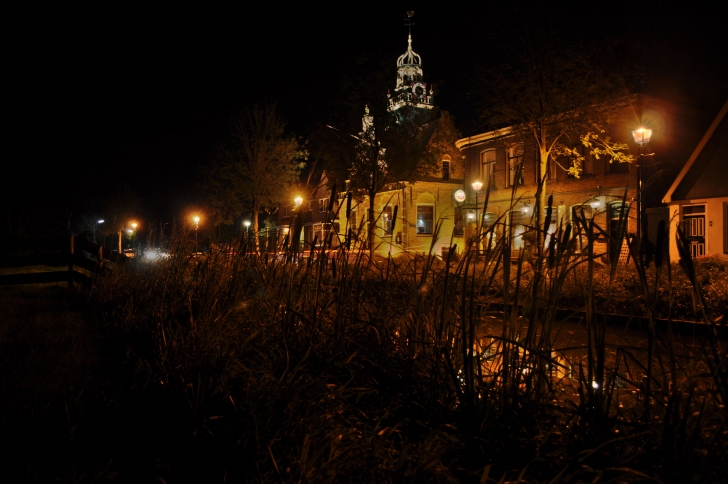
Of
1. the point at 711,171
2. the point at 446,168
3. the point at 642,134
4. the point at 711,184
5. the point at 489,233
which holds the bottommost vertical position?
the point at 489,233

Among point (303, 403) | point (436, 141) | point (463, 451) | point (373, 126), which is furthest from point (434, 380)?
point (436, 141)

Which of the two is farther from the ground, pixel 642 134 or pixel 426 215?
pixel 642 134

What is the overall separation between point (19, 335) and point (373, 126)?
18464 mm

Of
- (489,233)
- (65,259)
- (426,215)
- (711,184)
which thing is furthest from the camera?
(426,215)

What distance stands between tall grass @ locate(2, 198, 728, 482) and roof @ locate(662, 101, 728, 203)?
61.1ft

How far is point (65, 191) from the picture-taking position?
93.3 ft

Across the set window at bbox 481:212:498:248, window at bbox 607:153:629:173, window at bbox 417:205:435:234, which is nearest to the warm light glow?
window at bbox 607:153:629:173

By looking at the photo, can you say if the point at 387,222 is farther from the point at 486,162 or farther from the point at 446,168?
the point at 446,168

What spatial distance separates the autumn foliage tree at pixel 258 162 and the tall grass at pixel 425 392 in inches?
1085

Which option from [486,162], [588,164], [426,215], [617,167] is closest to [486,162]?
[486,162]

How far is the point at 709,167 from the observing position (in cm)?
1925

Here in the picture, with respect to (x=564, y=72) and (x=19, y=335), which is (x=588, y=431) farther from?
(x=564, y=72)

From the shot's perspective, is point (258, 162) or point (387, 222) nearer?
point (387, 222)

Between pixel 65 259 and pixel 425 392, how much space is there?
32.0 ft
